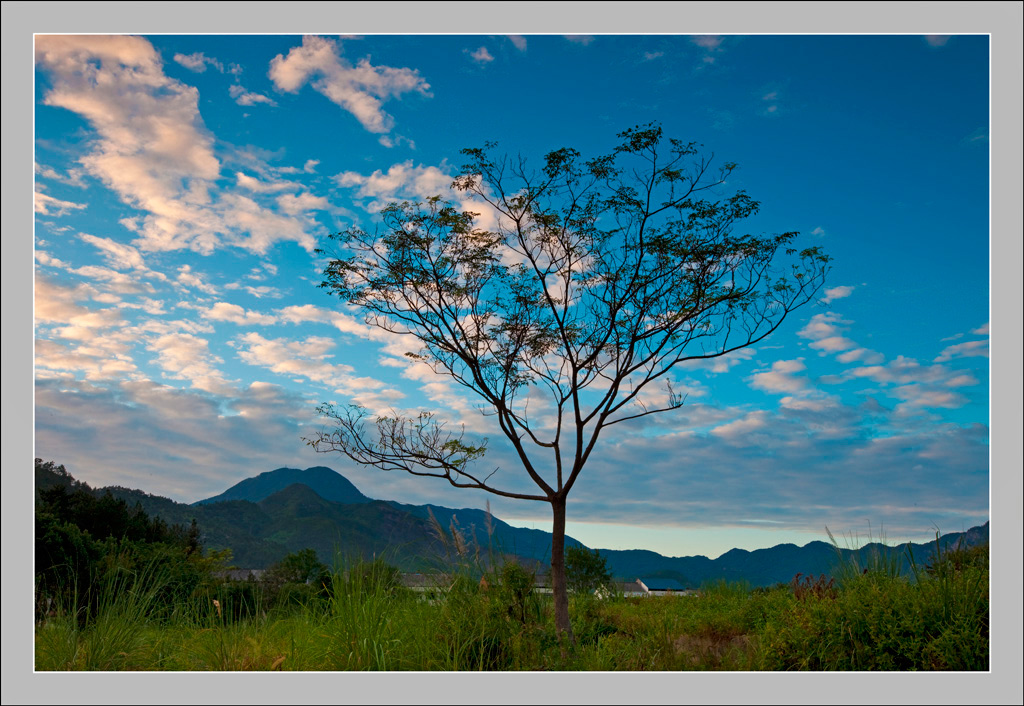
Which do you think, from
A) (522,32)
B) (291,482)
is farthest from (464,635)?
(291,482)

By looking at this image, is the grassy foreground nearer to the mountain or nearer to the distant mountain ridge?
the distant mountain ridge

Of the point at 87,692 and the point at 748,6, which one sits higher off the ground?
the point at 748,6

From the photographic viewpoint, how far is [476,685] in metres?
4.46

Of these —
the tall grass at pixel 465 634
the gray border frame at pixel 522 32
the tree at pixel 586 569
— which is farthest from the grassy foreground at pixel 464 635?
the tree at pixel 586 569

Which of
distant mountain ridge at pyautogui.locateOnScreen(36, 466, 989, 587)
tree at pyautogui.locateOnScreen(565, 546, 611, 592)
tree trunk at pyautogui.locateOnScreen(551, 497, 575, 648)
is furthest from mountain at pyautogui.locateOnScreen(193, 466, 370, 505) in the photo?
tree trunk at pyautogui.locateOnScreen(551, 497, 575, 648)

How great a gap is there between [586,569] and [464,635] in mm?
7440

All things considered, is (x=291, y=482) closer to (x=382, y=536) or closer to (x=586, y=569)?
(x=586, y=569)

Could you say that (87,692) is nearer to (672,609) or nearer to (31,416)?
(31,416)

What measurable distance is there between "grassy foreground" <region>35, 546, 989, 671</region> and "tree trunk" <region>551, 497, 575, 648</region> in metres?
0.70

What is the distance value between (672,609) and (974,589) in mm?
4758

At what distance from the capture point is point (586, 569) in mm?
12273

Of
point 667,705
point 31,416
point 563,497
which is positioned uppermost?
point 31,416

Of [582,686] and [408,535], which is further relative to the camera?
[408,535]
